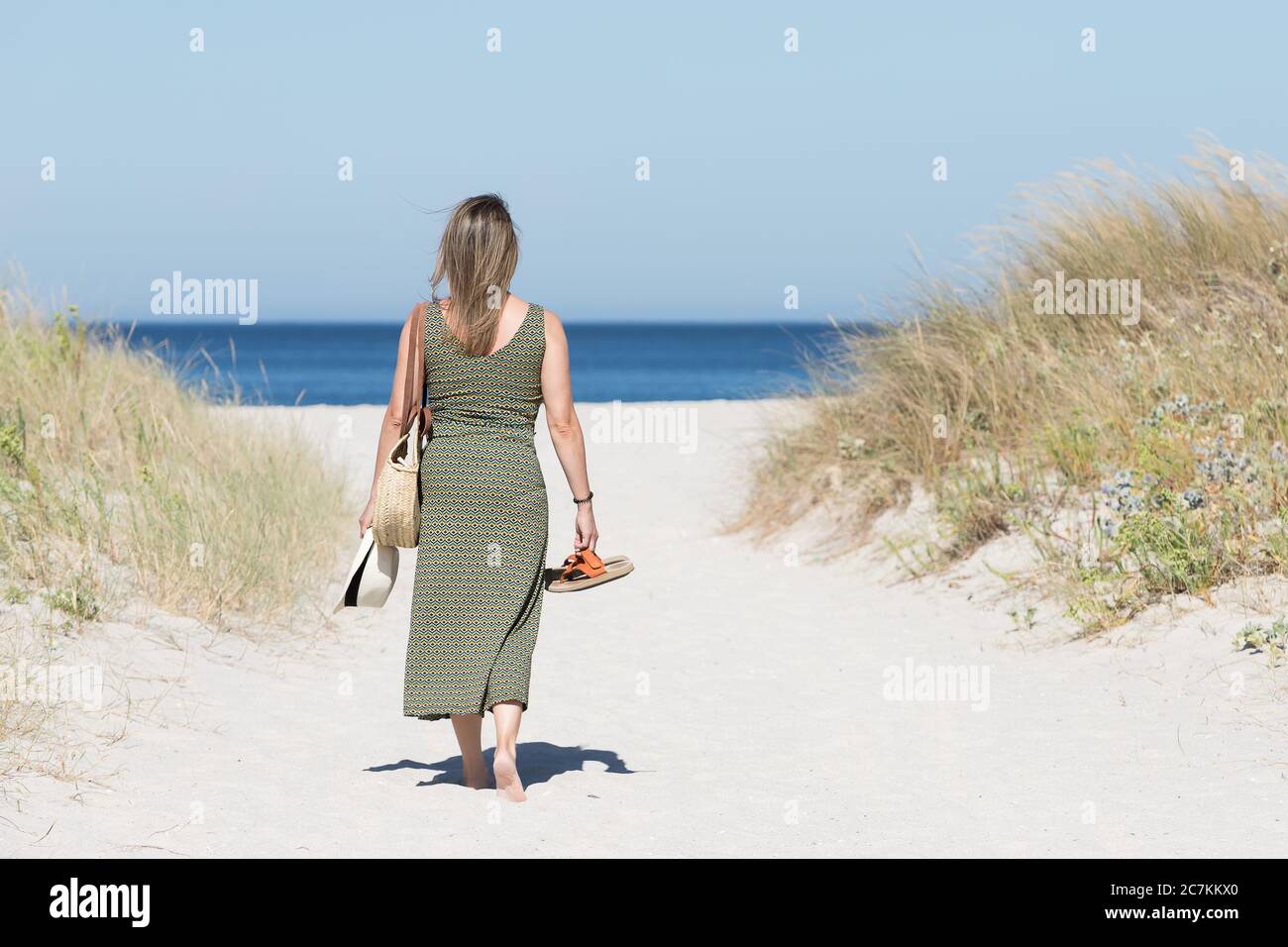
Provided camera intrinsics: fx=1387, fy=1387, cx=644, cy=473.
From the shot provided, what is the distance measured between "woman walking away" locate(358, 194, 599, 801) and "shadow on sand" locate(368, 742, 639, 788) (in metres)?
0.51

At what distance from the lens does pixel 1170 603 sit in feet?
22.6

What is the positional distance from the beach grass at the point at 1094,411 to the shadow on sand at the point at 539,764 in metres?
2.90

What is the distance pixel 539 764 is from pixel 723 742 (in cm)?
88

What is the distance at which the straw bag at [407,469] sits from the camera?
4668 mm

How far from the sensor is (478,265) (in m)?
4.58

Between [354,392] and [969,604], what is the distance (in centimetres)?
3947

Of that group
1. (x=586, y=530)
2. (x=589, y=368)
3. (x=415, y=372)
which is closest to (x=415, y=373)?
(x=415, y=372)
